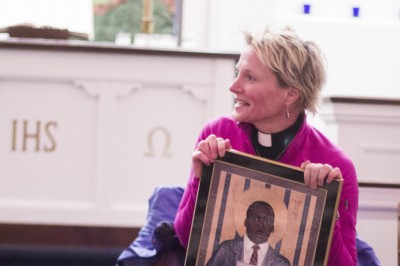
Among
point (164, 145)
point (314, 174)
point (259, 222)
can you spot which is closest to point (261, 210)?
point (259, 222)

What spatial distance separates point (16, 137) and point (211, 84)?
3.19ft

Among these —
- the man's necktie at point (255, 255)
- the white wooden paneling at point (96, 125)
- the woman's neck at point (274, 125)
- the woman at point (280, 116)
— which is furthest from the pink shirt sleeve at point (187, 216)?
the white wooden paneling at point (96, 125)

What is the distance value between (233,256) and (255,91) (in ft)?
1.63

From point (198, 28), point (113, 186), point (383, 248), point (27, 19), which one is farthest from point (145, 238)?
point (198, 28)

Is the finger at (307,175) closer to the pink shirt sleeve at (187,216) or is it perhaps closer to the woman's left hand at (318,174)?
the woman's left hand at (318,174)

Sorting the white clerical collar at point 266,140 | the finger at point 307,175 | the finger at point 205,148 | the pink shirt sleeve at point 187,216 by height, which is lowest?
the pink shirt sleeve at point 187,216

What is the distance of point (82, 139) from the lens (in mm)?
3750

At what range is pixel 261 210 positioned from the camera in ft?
5.45

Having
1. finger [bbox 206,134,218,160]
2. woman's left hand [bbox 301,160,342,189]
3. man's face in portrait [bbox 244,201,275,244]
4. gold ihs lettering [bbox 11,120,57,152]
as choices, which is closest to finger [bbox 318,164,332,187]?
woman's left hand [bbox 301,160,342,189]

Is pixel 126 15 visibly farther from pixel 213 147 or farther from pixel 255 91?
pixel 213 147

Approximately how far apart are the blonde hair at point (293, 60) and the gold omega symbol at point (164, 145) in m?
1.75

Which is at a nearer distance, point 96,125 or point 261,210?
point 261,210

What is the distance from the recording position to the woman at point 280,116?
196 cm

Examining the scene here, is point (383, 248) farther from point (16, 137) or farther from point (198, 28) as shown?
point (198, 28)
